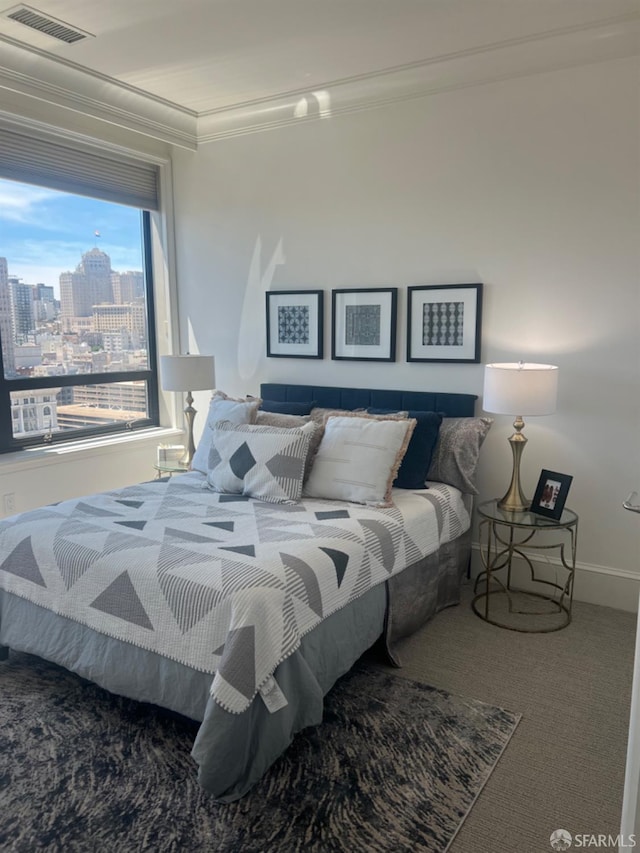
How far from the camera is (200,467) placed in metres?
3.47

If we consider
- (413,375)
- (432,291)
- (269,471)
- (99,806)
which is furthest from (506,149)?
(99,806)

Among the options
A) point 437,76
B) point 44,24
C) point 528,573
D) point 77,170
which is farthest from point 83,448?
point 437,76

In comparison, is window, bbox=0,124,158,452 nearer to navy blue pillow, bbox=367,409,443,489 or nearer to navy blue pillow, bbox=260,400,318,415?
navy blue pillow, bbox=260,400,318,415

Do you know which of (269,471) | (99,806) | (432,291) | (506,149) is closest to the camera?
(99,806)

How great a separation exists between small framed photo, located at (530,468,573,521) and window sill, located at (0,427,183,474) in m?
2.72

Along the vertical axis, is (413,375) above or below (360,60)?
below

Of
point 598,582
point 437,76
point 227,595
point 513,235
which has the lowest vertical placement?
point 598,582

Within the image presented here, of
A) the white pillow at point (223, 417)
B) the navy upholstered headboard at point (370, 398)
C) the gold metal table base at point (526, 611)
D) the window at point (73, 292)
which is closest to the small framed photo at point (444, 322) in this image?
the navy upholstered headboard at point (370, 398)

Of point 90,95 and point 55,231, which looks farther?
point 55,231

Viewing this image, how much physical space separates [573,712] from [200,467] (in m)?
2.12

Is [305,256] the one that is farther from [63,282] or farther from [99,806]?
[99,806]

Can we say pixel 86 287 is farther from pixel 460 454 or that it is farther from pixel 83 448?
pixel 460 454

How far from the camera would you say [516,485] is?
10.6 ft

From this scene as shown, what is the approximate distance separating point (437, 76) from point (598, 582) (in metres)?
2.84
